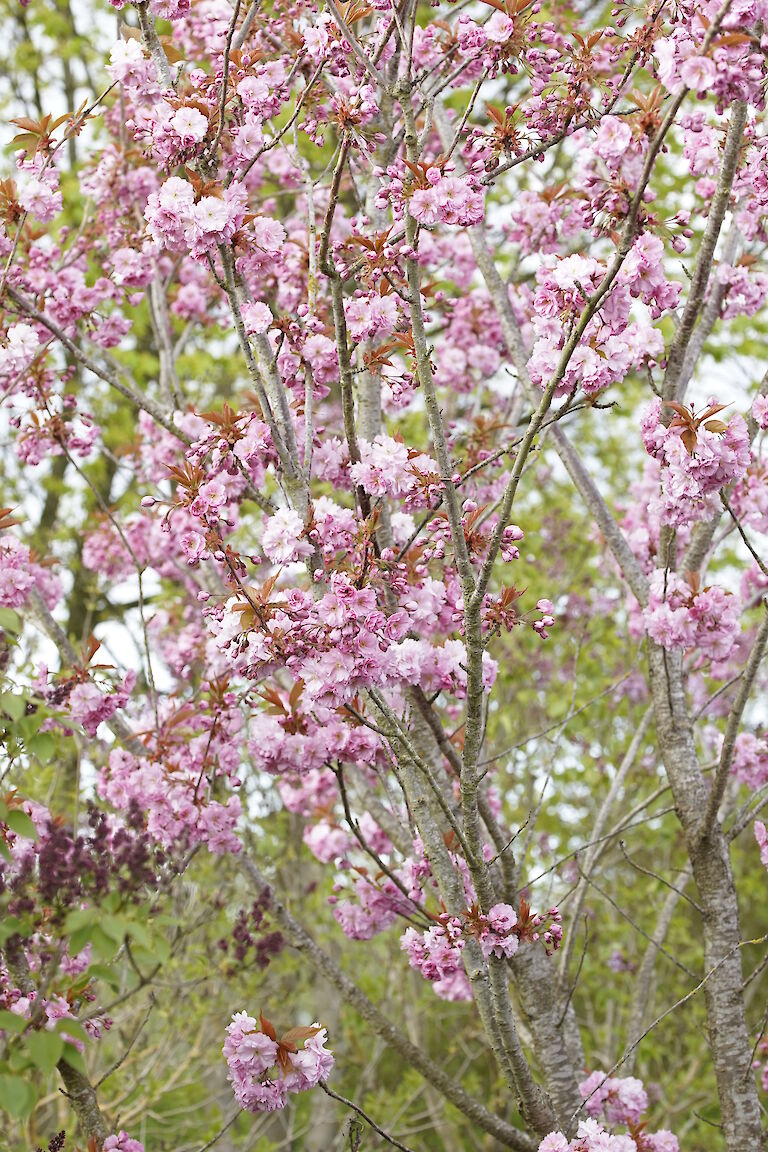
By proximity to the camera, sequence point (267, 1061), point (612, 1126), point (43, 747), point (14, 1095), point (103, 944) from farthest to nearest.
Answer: point (612, 1126) < point (267, 1061) < point (43, 747) < point (103, 944) < point (14, 1095)

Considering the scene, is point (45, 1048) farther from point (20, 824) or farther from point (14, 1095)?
point (20, 824)

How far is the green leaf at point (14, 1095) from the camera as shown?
1566 millimetres

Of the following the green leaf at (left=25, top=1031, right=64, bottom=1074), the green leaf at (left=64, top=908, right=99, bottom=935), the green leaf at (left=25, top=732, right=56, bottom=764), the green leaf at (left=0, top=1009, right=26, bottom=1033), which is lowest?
the green leaf at (left=25, top=1031, right=64, bottom=1074)

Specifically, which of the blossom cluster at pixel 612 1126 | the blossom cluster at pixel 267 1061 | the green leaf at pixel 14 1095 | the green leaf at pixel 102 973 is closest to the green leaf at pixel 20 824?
the green leaf at pixel 102 973

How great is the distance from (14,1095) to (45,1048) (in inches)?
3.1

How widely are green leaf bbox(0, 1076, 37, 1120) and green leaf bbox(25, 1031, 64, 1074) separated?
0.04m

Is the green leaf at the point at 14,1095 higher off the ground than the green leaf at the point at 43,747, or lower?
lower

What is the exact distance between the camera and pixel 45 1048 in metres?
1.65

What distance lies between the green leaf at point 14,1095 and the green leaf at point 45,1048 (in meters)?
0.04

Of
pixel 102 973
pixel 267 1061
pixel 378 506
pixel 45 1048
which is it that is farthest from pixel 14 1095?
pixel 378 506

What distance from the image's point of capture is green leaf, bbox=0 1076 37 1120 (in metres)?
1.57

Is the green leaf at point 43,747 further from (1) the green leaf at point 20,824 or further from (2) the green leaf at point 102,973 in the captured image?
(2) the green leaf at point 102,973

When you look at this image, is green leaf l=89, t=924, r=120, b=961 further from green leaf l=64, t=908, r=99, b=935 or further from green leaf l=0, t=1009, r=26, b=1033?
green leaf l=0, t=1009, r=26, b=1033

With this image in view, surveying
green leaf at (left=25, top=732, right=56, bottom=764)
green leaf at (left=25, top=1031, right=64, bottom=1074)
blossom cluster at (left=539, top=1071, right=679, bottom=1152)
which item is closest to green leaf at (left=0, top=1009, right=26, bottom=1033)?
green leaf at (left=25, top=1031, right=64, bottom=1074)
